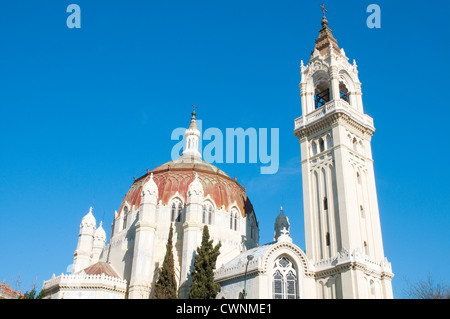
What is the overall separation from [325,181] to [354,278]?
10083 mm

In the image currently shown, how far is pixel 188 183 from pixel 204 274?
1442 cm

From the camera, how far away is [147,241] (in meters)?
44.9

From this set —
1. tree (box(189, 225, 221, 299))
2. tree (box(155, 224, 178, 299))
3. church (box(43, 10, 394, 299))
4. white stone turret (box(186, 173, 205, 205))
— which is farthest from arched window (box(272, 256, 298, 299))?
white stone turret (box(186, 173, 205, 205))

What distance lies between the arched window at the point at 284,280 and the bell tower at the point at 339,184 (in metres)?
2.39

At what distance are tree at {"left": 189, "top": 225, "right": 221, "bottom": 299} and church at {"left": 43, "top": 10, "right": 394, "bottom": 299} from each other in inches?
64.5

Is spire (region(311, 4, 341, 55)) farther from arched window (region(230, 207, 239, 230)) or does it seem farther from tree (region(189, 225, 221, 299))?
tree (region(189, 225, 221, 299))

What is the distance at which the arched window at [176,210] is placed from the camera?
4953 centimetres

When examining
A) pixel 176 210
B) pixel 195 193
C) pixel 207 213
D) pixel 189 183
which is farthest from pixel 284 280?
pixel 189 183

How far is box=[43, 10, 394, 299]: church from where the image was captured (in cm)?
3872

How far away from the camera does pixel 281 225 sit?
178 feet

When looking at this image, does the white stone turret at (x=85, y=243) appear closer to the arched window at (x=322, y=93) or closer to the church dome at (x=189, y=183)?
the church dome at (x=189, y=183)
